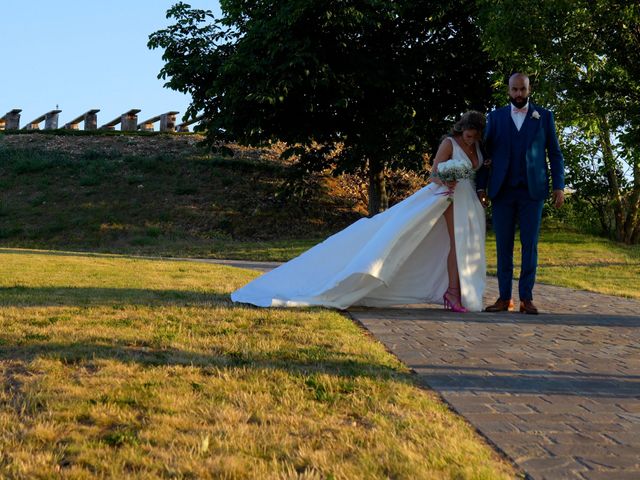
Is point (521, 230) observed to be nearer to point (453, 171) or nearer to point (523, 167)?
point (523, 167)

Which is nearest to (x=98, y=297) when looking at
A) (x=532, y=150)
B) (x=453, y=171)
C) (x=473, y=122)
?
(x=453, y=171)

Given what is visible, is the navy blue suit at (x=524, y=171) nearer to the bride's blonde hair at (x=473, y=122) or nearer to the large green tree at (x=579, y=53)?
the bride's blonde hair at (x=473, y=122)

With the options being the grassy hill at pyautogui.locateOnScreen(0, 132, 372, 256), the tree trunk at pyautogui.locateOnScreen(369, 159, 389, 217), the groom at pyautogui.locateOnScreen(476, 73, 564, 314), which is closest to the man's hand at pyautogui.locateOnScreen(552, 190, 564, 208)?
the groom at pyautogui.locateOnScreen(476, 73, 564, 314)

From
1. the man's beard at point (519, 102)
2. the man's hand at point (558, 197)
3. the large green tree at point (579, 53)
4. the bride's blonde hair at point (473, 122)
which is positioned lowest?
the man's hand at point (558, 197)

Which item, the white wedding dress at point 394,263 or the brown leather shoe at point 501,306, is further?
the brown leather shoe at point 501,306

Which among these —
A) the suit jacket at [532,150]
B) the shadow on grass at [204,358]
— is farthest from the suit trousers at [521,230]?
the shadow on grass at [204,358]

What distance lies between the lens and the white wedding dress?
335 inches

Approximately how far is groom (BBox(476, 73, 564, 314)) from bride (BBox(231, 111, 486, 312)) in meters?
0.31

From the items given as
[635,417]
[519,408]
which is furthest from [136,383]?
[635,417]

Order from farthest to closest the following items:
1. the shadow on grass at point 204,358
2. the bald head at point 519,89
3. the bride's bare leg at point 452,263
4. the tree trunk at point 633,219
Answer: the tree trunk at point 633,219, the bride's bare leg at point 452,263, the bald head at point 519,89, the shadow on grass at point 204,358

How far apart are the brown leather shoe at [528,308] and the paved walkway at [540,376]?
0.16m

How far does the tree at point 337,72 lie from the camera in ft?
72.2

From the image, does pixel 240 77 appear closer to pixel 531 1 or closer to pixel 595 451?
pixel 531 1

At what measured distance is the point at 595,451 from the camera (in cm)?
349
